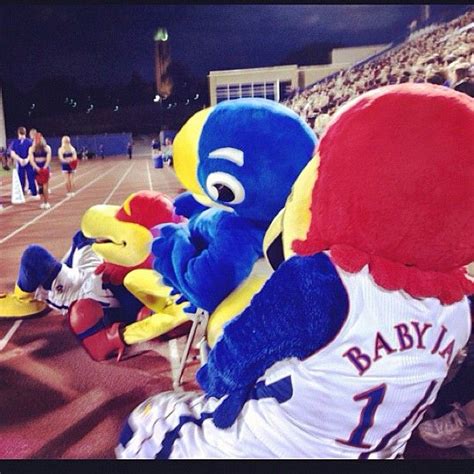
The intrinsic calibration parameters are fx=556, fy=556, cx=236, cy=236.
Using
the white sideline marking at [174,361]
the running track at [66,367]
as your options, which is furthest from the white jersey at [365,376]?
the white sideline marking at [174,361]

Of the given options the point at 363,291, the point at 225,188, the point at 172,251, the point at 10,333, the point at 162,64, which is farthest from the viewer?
the point at 10,333

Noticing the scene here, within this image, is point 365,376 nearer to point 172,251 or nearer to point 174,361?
point 172,251

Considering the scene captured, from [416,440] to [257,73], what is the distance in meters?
1.14

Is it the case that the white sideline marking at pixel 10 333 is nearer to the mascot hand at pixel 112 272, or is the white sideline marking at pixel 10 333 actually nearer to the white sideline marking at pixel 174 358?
the mascot hand at pixel 112 272

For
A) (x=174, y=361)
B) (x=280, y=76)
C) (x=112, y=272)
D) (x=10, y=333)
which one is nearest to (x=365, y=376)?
(x=280, y=76)

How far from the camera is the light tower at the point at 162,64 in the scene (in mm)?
1623

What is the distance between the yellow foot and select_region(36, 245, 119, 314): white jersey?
0.35ft

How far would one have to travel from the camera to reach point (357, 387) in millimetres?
924

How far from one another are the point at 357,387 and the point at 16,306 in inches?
62.9

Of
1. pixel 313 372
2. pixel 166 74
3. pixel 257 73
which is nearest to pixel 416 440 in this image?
pixel 313 372

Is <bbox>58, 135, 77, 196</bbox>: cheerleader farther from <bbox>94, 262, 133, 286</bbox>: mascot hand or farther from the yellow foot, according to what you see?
the yellow foot

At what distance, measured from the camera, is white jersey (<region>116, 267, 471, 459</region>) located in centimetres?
88

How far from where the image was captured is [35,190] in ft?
6.64

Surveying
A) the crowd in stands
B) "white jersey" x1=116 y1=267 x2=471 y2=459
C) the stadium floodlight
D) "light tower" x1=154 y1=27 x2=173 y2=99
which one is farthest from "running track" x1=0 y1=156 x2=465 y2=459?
"white jersey" x1=116 y1=267 x2=471 y2=459
